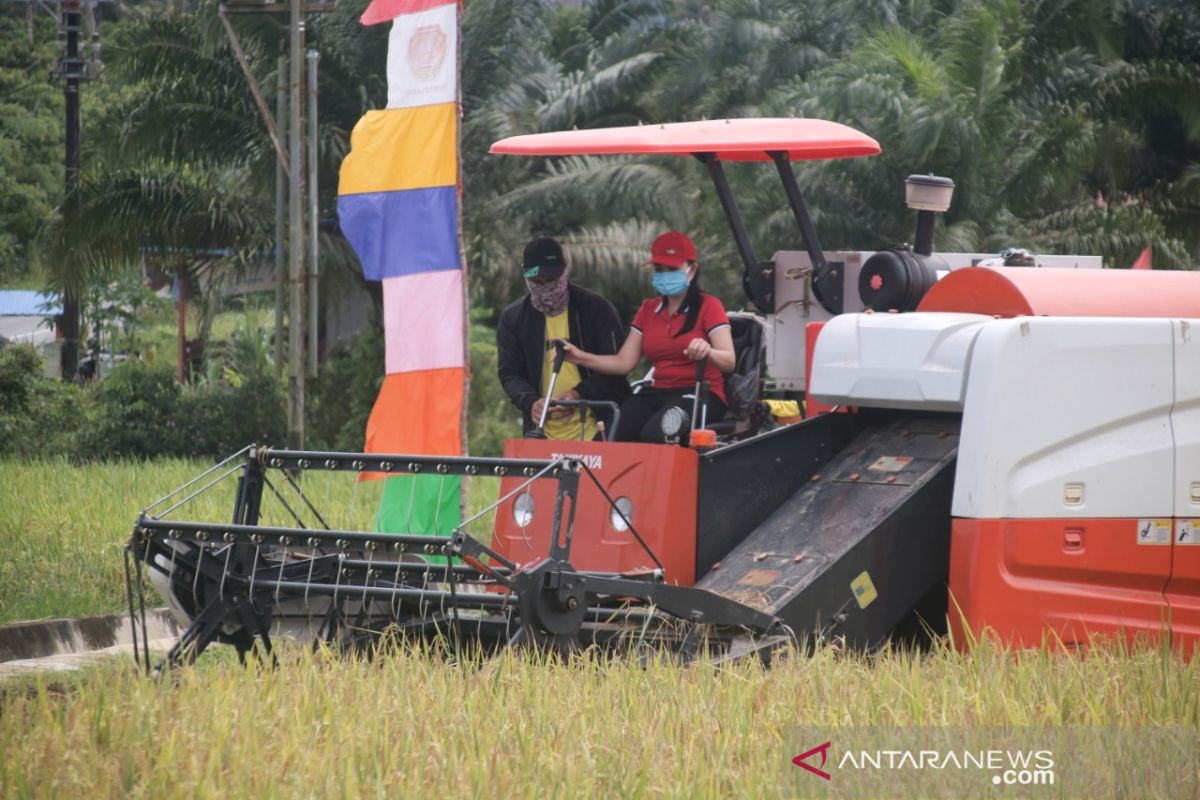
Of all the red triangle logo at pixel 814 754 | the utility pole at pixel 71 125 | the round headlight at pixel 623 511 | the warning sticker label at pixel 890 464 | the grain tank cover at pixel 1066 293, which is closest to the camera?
the red triangle logo at pixel 814 754

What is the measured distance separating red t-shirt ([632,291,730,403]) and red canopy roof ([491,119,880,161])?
0.83 metres

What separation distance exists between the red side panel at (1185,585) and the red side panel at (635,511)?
2.25 m

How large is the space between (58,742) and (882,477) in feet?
14.0

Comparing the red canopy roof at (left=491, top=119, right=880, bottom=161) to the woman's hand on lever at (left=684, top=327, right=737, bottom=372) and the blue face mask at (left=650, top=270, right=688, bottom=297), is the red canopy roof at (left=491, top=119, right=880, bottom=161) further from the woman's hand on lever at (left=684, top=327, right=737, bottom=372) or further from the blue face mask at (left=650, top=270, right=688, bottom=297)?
the woman's hand on lever at (left=684, top=327, right=737, bottom=372)

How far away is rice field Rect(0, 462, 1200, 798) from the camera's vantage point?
5.04 m

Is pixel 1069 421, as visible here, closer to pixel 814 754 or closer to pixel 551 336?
pixel 814 754

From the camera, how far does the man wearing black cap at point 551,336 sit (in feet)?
32.0

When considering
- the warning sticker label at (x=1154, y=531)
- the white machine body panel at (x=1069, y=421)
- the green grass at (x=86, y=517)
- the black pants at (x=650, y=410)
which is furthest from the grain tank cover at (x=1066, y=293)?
the green grass at (x=86, y=517)

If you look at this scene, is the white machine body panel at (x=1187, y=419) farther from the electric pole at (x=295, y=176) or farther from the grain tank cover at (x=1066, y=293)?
the electric pole at (x=295, y=176)

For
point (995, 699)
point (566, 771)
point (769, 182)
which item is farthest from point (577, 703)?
point (769, 182)

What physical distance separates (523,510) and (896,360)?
2.06 metres

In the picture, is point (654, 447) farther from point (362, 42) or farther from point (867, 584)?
point (362, 42)

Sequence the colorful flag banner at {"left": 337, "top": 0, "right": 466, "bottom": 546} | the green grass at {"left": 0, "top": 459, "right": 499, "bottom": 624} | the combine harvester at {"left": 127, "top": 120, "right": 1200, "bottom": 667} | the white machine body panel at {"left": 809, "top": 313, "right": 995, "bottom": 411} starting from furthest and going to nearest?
the colorful flag banner at {"left": 337, "top": 0, "right": 466, "bottom": 546} → the green grass at {"left": 0, "top": 459, "right": 499, "bottom": 624} → the white machine body panel at {"left": 809, "top": 313, "right": 995, "bottom": 411} → the combine harvester at {"left": 127, "top": 120, "right": 1200, "bottom": 667}

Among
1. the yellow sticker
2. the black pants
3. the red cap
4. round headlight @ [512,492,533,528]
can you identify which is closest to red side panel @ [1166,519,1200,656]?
the yellow sticker
